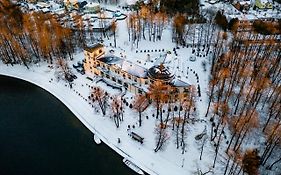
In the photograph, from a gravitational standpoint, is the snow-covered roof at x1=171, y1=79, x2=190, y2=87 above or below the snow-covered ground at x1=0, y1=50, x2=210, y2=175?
above

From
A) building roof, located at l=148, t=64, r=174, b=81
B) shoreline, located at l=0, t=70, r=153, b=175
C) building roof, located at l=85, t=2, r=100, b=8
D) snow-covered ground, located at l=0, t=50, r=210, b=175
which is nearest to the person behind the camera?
snow-covered ground, located at l=0, t=50, r=210, b=175

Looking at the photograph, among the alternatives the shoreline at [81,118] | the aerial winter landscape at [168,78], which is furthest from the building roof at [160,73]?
the shoreline at [81,118]

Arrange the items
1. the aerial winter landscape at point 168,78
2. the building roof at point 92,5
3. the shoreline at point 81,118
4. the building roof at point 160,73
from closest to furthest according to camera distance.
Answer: the aerial winter landscape at point 168,78 → the shoreline at point 81,118 → the building roof at point 160,73 → the building roof at point 92,5

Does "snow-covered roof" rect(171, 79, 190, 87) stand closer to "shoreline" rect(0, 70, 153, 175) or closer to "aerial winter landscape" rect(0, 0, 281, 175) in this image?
"aerial winter landscape" rect(0, 0, 281, 175)

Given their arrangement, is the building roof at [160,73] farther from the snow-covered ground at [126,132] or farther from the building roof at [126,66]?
the snow-covered ground at [126,132]

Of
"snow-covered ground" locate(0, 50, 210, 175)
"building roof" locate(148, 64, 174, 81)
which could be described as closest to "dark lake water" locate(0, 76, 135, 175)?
"snow-covered ground" locate(0, 50, 210, 175)

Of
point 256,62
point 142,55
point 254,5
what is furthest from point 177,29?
point 254,5

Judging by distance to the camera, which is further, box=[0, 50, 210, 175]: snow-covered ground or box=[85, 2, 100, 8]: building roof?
box=[85, 2, 100, 8]: building roof
